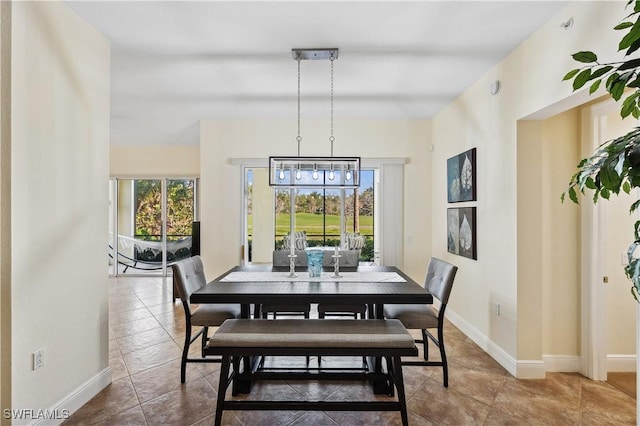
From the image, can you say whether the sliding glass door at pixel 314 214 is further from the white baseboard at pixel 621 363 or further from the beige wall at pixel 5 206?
the beige wall at pixel 5 206

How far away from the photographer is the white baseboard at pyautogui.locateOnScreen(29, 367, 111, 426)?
2134 millimetres

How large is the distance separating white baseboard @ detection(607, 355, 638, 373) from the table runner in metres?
1.95

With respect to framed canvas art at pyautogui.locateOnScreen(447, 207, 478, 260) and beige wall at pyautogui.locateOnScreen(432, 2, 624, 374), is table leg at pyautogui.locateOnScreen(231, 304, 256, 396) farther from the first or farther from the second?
framed canvas art at pyautogui.locateOnScreen(447, 207, 478, 260)

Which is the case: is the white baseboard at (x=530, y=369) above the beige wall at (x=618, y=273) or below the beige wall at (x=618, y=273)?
below

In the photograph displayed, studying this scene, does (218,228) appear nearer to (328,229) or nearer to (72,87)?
(328,229)

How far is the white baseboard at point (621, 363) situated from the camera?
2938 mm

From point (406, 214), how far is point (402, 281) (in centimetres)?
242

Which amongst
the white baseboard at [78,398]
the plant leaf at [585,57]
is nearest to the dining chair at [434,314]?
the plant leaf at [585,57]

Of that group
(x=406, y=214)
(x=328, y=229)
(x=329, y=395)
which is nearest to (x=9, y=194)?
(x=329, y=395)

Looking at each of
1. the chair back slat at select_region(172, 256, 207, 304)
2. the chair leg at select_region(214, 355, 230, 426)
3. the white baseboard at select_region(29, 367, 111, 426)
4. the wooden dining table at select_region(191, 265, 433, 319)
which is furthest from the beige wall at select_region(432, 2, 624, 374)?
the white baseboard at select_region(29, 367, 111, 426)

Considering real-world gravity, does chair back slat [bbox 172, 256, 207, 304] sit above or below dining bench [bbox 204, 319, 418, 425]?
above

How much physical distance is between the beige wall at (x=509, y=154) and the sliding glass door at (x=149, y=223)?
547 centimetres

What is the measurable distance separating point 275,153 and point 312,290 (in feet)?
9.97

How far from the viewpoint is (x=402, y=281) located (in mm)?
2844
